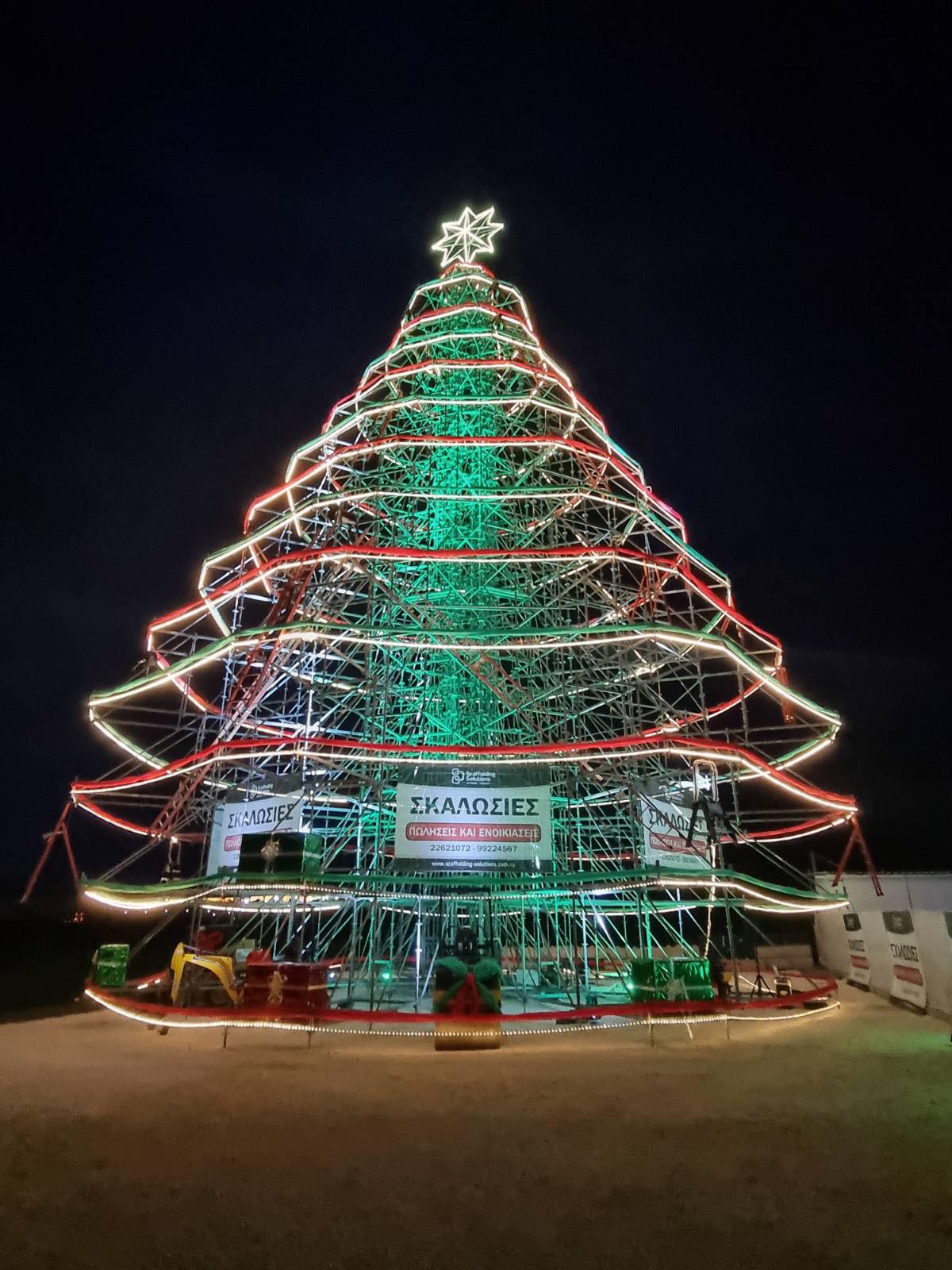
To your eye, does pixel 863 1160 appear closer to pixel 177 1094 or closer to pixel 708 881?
pixel 177 1094

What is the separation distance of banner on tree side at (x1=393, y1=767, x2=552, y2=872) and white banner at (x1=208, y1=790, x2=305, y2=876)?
2.55 metres

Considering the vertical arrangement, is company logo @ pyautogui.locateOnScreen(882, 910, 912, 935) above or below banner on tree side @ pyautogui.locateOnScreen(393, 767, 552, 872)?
below

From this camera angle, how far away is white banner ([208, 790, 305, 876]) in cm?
1794

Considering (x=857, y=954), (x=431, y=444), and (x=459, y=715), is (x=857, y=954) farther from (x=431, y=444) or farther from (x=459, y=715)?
(x=431, y=444)

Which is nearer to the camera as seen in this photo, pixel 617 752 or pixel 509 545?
pixel 617 752

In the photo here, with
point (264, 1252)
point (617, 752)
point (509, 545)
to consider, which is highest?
point (509, 545)

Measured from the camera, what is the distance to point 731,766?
819 inches

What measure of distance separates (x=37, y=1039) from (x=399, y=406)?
17.4 metres

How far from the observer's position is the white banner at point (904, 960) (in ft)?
54.5

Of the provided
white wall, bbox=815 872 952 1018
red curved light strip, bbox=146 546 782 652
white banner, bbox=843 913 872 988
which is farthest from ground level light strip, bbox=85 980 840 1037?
red curved light strip, bbox=146 546 782 652

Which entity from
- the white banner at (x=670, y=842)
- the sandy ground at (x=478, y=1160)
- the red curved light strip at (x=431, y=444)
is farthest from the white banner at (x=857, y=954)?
the red curved light strip at (x=431, y=444)

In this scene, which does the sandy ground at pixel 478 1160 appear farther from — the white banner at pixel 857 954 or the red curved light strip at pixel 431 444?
the red curved light strip at pixel 431 444

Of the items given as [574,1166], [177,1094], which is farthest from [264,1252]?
[177,1094]

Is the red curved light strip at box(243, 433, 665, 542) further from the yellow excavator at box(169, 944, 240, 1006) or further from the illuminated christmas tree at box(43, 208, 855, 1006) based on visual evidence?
the yellow excavator at box(169, 944, 240, 1006)
